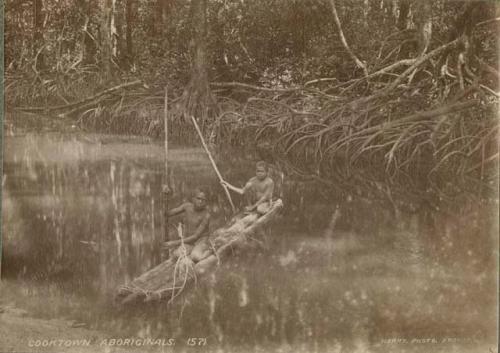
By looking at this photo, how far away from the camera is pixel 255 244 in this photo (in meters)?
4.28

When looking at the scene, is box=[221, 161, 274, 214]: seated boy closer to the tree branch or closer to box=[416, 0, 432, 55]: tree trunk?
the tree branch

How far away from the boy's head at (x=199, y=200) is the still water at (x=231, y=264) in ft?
0.16

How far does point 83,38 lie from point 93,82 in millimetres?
320

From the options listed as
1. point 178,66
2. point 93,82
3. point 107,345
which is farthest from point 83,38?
point 107,345

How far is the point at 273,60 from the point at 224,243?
4.43 ft

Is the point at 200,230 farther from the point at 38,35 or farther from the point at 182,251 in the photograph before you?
the point at 38,35

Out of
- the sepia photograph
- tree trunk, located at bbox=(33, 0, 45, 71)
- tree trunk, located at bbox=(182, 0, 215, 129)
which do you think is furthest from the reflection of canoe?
tree trunk, located at bbox=(33, 0, 45, 71)

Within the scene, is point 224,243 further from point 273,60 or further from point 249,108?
point 273,60

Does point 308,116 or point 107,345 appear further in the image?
point 308,116

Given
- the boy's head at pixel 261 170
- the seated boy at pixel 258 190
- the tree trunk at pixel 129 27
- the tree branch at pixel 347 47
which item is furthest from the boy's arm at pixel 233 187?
the tree branch at pixel 347 47

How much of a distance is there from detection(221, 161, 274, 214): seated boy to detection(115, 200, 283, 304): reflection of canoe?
0.16ft

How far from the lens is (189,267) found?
422 cm

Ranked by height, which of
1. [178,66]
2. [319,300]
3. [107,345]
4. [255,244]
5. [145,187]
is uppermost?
[178,66]

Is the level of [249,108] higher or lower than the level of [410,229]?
higher
